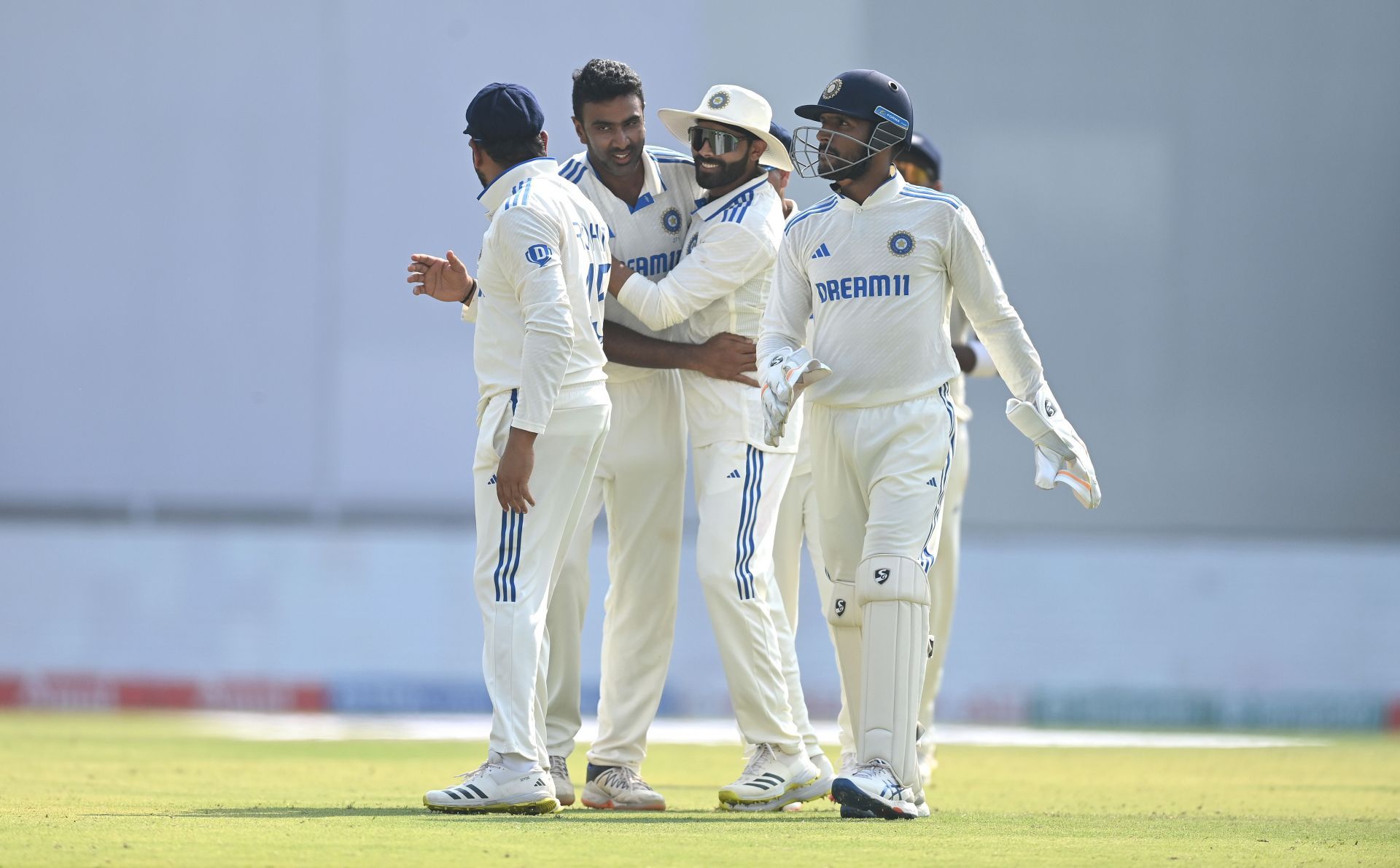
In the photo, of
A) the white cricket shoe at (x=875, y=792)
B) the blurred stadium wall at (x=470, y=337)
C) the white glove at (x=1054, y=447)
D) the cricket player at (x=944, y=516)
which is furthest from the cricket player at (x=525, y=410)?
the blurred stadium wall at (x=470, y=337)

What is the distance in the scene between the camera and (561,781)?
4.47 metres

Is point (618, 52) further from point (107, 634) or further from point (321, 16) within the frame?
point (107, 634)

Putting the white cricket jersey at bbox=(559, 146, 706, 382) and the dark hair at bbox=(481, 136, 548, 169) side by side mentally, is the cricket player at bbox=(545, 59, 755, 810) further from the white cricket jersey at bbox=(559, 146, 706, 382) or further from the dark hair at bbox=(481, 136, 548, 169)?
the dark hair at bbox=(481, 136, 548, 169)

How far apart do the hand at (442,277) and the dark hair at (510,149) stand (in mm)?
254

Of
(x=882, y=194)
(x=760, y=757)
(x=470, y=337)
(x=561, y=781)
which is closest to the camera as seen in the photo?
(x=882, y=194)

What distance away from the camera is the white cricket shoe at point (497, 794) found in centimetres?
381

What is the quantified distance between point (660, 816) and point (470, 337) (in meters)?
5.97

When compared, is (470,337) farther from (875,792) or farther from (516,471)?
(875,792)

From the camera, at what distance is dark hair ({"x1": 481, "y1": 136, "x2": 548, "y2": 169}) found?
403 centimetres

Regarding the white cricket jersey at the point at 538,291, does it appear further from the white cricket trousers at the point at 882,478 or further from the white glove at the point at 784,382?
the white cricket trousers at the point at 882,478

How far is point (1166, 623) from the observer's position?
9.73 m

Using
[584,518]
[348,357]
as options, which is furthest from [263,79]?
[584,518]

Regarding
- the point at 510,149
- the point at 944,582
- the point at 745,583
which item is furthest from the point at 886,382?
the point at 944,582

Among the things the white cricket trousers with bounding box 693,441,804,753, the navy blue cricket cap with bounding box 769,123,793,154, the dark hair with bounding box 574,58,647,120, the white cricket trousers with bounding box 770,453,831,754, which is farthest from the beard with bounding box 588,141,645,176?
the white cricket trousers with bounding box 770,453,831,754
